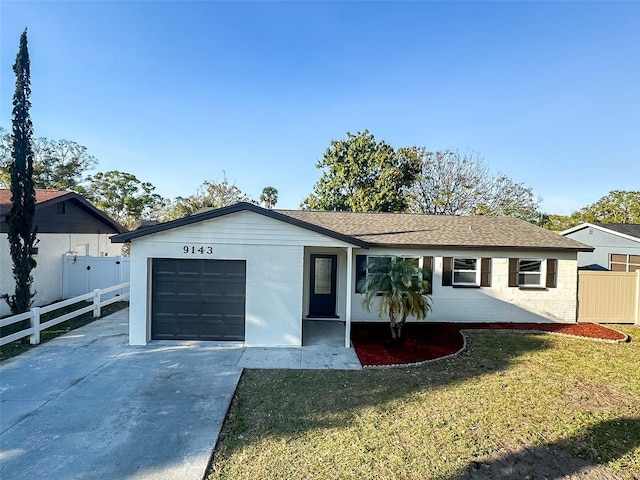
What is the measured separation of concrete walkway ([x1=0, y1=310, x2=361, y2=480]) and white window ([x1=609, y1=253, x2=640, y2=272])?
61.2 feet

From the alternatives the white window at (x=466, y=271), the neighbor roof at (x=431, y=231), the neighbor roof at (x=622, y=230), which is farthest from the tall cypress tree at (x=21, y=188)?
the neighbor roof at (x=622, y=230)

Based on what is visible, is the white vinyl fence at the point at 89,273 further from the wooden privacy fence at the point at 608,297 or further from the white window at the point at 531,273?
the wooden privacy fence at the point at 608,297

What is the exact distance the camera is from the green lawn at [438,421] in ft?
13.0

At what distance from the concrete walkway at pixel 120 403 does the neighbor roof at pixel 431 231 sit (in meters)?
3.33

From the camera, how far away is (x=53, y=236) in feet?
42.4

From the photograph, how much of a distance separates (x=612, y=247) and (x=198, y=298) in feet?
72.1

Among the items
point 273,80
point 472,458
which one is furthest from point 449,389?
point 273,80

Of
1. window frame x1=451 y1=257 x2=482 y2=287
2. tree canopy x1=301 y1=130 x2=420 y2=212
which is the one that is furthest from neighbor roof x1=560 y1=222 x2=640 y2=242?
window frame x1=451 y1=257 x2=482 y2=287

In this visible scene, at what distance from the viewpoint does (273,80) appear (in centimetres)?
1486

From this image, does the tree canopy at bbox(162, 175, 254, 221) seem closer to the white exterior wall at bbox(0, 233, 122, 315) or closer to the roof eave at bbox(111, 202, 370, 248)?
the white exterior wall at bbox(0, 233, 122, 315)

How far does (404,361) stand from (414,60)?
493 inches

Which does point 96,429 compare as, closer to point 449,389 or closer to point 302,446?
point 302,446

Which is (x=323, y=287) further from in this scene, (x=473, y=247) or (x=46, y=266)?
(x=46, y=266)

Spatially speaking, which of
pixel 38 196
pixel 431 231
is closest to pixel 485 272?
pixel 431 231
